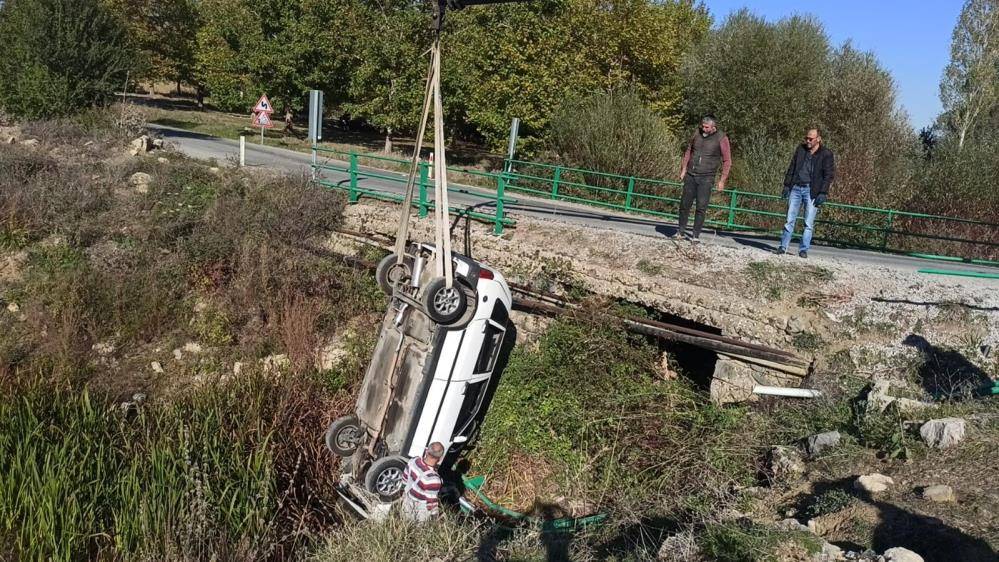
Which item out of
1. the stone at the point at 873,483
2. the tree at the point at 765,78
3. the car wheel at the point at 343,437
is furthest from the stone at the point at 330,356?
the tree at the point at 765,78

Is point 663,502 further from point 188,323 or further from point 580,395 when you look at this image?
point 188,323

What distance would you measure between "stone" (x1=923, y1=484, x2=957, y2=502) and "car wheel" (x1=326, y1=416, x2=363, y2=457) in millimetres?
5503

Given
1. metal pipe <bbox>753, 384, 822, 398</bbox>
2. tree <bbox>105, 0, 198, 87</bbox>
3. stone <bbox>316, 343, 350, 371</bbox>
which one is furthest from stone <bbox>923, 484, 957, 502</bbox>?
tree <bbox>105, 0, 198, 87</bbox>

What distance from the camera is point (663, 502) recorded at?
21.2 feet

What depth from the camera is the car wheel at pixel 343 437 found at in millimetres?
7723

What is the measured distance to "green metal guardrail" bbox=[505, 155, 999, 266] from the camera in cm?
1364

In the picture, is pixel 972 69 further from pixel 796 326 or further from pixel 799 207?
pixel 796 326

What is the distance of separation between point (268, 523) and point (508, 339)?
14.4ft

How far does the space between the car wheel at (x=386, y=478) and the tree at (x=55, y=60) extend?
17193 mm

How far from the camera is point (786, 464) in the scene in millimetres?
6438

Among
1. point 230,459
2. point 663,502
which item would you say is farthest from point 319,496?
point 663,502

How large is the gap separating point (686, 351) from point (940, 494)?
429 cm

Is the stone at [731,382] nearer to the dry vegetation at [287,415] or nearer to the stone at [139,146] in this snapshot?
the dry vegetation at [287,415]

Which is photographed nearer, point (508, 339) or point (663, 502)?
point (663, 502)
